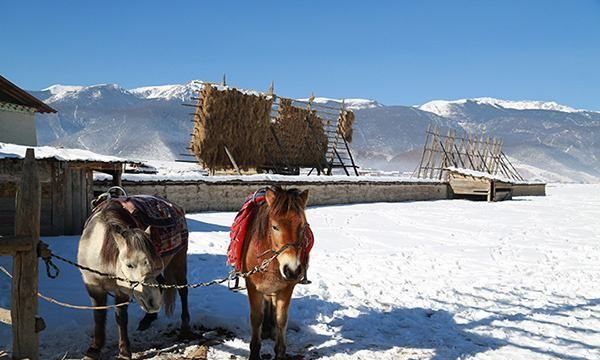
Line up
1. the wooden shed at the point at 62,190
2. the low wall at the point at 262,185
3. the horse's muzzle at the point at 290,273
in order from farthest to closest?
the low wall at the point at 262,185
the wooden shed at the point at 62,190
the horse's muzzle at the point at 290,273

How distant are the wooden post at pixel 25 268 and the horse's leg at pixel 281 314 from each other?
6.65ft

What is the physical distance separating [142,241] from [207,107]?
1396 centimetres

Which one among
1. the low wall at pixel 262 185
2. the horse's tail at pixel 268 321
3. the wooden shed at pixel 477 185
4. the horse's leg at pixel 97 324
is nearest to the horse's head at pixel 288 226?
the horse's tail at pixel 268 321

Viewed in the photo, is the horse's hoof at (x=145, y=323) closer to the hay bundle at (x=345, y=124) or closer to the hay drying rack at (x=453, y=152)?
the hay bundle at (x=345, y=124)

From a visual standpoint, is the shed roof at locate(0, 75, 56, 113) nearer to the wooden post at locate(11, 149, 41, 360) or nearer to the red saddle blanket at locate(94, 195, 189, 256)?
the red saddle blanket at locate(94, 195, 189, 256)

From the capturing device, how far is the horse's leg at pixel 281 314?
4371 mm

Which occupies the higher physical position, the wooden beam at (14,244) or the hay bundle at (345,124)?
the hay bundle at (345,124)

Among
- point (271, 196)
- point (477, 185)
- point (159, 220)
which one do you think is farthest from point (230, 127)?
point (271, 196)

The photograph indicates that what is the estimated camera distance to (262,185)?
15969mm

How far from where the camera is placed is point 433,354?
480cm

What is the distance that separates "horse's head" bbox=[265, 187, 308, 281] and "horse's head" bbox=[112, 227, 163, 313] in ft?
3.40

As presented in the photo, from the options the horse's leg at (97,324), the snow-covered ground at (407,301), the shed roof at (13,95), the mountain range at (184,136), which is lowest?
the snow-covered ground at (407,301)

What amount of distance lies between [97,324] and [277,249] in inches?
75.0

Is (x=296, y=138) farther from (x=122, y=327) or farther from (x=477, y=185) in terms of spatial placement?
(x=122, y=327)
